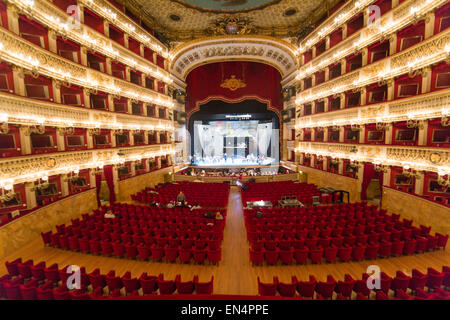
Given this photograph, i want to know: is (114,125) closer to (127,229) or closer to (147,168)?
(147,168)

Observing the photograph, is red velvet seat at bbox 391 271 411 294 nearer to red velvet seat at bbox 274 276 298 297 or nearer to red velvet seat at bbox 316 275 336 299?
red velvet seat at bbox 316 275 336 299

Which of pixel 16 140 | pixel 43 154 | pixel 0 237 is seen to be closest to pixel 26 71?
pixel 16 140

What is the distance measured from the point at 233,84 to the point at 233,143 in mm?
9961

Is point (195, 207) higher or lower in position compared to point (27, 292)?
→ lower

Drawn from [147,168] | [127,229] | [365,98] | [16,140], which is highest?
[365,98]

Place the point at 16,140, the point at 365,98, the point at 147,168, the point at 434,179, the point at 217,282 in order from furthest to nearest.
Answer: the point at 147,168 < the point at 365,98 < the point at 434,179 < the point at 16,140 < the point at 217,282

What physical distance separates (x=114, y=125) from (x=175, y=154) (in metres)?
10.2

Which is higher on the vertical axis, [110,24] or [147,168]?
[110,24]

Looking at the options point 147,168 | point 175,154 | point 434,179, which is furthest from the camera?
point 175,154

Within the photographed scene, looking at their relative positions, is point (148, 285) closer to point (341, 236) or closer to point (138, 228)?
point (138, 228)

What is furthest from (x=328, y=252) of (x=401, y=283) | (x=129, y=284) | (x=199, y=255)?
(x=129, y=284)

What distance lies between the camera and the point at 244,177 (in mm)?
22344

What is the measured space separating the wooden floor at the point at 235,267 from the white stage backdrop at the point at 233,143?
22354 millimetres

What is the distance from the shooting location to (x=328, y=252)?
754cm
